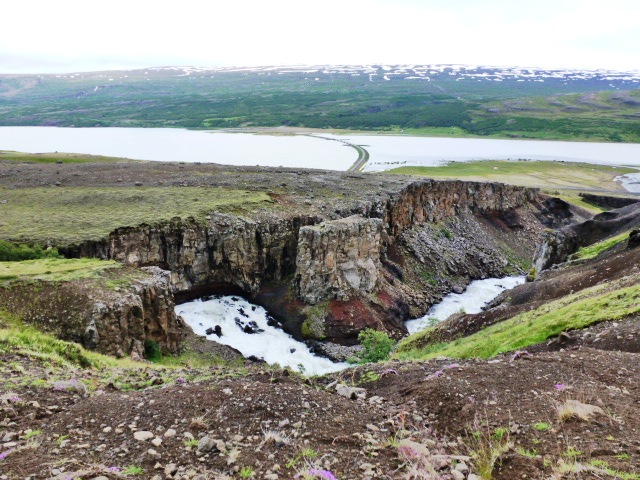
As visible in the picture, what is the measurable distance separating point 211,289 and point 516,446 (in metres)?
44.5

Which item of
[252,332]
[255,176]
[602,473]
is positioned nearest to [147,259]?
[252,332]

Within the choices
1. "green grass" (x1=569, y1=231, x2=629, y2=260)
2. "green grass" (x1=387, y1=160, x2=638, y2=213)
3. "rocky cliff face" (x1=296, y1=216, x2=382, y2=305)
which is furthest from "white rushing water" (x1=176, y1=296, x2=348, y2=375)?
"green grass" (x1=387, y1=160, x2=638, y2=213)

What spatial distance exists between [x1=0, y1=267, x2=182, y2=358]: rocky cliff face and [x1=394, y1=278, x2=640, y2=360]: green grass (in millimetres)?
21165

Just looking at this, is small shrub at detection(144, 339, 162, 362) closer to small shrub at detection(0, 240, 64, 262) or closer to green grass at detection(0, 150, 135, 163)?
small shrub at detection(0, 240, 64, 262)

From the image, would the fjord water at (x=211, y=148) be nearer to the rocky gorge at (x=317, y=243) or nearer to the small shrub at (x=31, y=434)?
the rocky gorge at (x=317, y=243)

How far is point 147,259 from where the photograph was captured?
45188mm

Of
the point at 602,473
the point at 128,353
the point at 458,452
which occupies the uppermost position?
the point at 602,473

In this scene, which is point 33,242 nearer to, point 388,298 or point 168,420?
point 168,420

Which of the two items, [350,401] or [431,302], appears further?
[431,302]

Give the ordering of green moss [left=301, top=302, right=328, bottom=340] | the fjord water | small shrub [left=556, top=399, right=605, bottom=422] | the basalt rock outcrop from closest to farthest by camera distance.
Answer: small shrub [left=556, top=399, right=605, bottom=422]
green moss [left=301, top=302, right=328, bottom=340]
the basalt rock outcrop
the fjord water

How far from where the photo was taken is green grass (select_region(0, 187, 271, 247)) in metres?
41.7

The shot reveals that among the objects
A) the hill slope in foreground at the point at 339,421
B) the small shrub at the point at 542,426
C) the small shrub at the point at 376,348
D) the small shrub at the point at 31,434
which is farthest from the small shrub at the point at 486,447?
the small shrub at the point at 376,348

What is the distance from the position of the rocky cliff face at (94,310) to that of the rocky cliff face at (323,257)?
1050cm

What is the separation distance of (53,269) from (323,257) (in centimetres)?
2744
